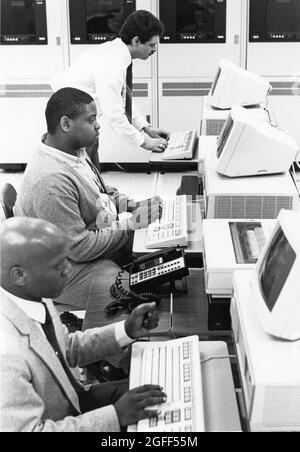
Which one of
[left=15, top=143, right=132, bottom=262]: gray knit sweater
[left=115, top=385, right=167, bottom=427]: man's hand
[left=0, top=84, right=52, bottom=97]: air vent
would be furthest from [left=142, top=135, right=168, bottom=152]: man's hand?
[left=115, top=385, right=167, bottom=427]: man's hand

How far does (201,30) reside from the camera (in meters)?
5.75

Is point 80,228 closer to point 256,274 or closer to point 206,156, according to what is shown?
point 206,156

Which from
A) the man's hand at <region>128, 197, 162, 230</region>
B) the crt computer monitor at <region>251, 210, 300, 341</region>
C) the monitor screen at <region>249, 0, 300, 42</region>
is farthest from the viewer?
the monitor screen at <region>249, 0, 300, 42</region>

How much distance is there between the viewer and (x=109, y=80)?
13.4 feet

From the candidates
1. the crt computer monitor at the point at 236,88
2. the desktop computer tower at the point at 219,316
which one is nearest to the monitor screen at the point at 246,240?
the desktop computer tower at the point at 219,316

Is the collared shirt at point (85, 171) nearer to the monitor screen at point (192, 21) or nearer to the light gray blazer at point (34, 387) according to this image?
the light gray blazer at point (34, 387)

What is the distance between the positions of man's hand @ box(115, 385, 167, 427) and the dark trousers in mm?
295

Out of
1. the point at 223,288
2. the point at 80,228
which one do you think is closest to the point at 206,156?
the point at 80,228

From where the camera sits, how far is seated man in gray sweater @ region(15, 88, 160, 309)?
9.17 ft

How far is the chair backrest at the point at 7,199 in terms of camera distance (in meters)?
2.90

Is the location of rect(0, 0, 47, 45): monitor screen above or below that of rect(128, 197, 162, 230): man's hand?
above

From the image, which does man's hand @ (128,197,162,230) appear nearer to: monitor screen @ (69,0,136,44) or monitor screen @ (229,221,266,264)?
monitor screen @ (229,221,266,264)

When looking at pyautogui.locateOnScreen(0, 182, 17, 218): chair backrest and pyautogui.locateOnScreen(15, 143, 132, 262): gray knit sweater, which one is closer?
pyautogui.locateOnScreen(15, 143, 132, 262): gray knit sweater

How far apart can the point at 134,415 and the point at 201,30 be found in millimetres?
4627
